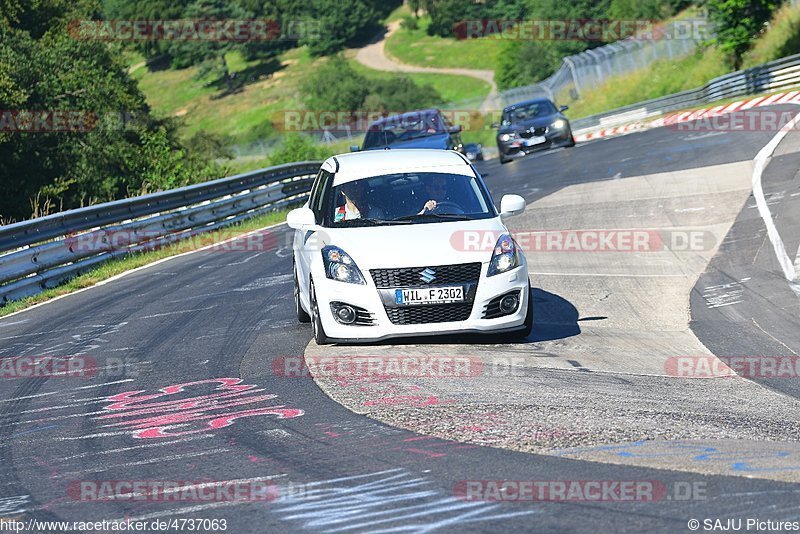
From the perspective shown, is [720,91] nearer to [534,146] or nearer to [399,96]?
[534,146]

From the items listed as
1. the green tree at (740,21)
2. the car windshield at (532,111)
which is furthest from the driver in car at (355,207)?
the green tree at (740,21)

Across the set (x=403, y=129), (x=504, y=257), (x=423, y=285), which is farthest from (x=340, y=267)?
(x=403, y=129)

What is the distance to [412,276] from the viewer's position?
9.29m

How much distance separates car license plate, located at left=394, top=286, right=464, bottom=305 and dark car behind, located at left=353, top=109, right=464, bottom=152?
40.6 ft

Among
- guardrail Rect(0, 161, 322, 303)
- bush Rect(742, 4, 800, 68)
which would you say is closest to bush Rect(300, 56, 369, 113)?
bush Rect(742, 4, 800, 68)

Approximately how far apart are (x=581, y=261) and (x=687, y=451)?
29.8ft

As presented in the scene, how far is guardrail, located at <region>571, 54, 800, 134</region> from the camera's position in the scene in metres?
35.8

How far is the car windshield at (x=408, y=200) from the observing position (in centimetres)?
1025

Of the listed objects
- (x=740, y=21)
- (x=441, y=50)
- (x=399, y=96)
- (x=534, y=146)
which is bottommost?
(x=399, y=96)

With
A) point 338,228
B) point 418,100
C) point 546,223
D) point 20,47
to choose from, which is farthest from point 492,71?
point 338,228

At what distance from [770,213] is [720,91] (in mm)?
25368

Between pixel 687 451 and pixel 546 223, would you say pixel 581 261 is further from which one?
pixel 687 451

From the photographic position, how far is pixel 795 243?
45.1ft

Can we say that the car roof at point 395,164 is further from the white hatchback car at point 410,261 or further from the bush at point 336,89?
the bush at point 336,89
